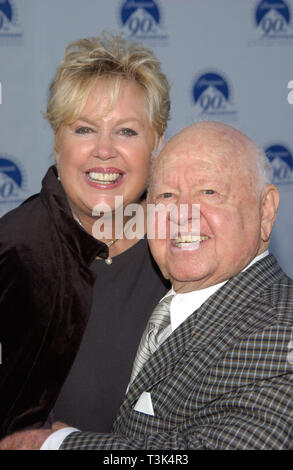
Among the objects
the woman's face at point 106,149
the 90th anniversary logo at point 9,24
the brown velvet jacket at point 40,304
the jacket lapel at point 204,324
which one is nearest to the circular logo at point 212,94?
the 90th anniversary logo at point 9,24

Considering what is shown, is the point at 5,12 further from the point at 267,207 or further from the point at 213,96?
the point at 267,207

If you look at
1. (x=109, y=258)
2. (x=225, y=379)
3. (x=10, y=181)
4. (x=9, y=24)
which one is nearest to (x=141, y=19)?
(x=9, y=24)

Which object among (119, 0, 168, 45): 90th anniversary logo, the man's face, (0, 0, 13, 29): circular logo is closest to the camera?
the man's face

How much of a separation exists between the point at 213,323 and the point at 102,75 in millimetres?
1191

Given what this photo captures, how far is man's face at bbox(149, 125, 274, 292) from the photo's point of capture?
1.88 m

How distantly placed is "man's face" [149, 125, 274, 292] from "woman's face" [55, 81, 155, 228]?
0.49 meters

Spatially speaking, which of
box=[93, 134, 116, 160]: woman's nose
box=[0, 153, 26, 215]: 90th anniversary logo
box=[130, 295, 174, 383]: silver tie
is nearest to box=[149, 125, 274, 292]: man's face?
box=[130, 295, 174, 383]: silver tie

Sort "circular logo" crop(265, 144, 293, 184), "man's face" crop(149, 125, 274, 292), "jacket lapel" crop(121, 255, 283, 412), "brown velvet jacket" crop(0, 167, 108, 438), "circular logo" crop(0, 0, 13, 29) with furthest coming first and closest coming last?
1. "circular logo" crop(265, 144, 293, 184)
2. "circular logo" crop(0, 0, 13, 29)
3. "brown velvet jacket" crop(0, 167, 108, 438)
4. "man's face" crop(149, 125, 274, 292)
5. "jacket lapel" crop(121, 255, 283, 412)

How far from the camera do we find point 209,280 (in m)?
1.92

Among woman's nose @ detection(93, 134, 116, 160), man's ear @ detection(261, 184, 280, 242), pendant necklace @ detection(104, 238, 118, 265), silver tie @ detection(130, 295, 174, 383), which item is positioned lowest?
silver tie @ detection(130, 295, 174, 383)

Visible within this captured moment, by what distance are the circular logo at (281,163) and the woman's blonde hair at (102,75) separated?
222 centimetres

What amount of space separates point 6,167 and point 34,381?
2333 mm

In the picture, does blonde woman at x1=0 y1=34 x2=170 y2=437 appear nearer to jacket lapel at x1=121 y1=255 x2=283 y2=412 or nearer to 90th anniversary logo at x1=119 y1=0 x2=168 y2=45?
jacket lapel at x1=121 y1=255 x2=283 y2=412
